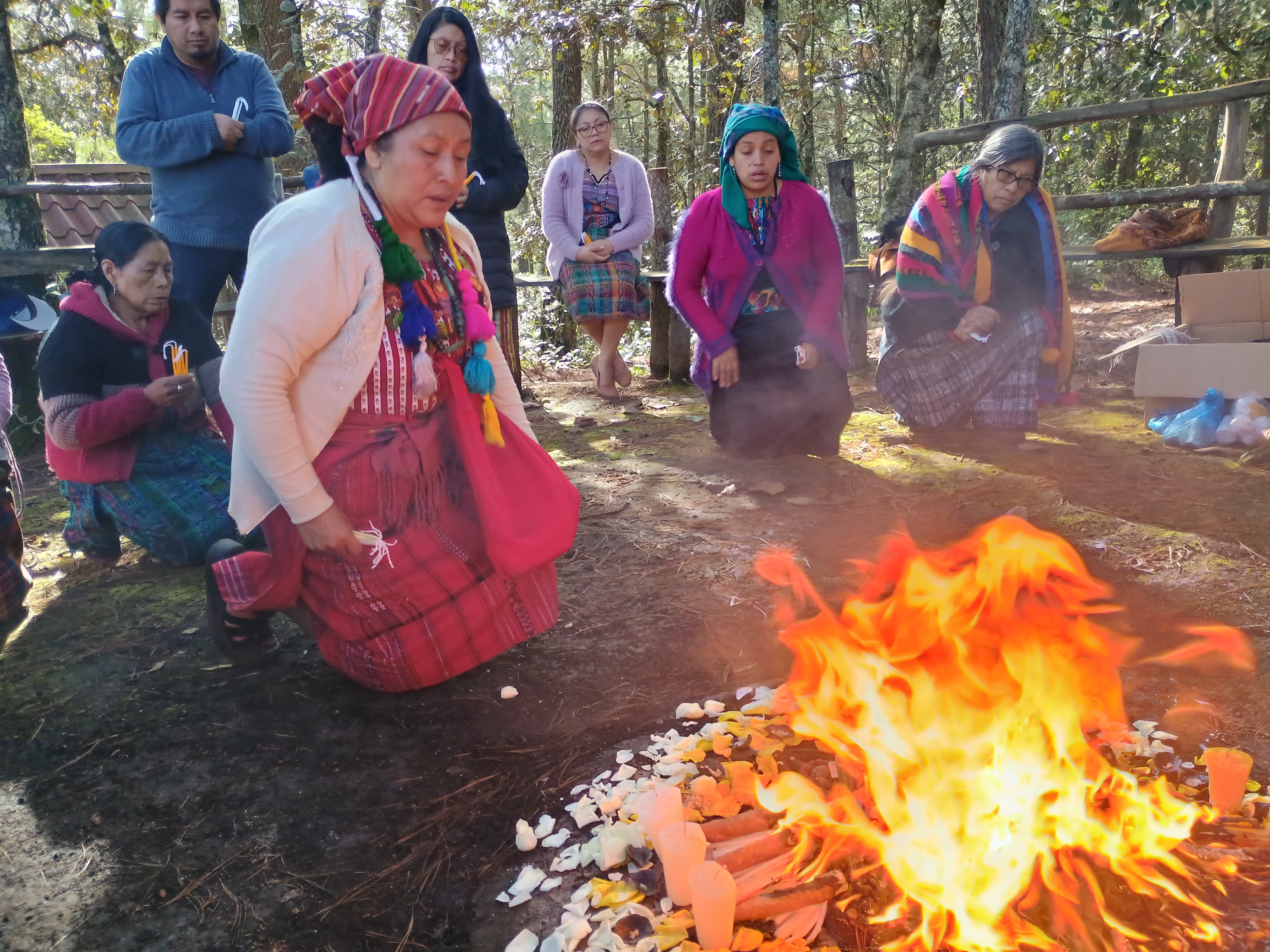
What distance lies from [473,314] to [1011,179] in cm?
342

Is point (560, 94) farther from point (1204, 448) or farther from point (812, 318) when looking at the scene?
point (1204, 448)

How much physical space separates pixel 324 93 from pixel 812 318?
3.03 metres

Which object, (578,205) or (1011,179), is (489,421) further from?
(578,205)

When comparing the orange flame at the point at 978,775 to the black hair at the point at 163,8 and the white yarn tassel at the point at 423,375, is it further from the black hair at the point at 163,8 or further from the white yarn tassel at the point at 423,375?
the black hair at the point at 163,8

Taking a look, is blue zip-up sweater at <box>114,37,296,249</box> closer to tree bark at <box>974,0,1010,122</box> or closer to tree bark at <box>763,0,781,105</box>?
tree bark at <box>763,0,781,105</box>

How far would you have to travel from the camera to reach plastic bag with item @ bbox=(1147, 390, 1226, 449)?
4.60 metres

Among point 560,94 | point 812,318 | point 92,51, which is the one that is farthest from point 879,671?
point 92,51

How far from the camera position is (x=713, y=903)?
5.14 ft

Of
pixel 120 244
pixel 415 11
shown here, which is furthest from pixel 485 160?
pixel 415 11

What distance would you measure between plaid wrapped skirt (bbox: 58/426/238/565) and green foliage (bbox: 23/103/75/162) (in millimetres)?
16800

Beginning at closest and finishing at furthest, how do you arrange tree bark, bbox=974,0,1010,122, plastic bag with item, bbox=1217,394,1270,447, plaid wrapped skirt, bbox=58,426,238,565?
1. plaid wrapped skirt, bbox=58,426,238,565
2. plastic bag with item, bbox=1217,394,1270,447
3. tree bark, bbox=974,0,1010,122

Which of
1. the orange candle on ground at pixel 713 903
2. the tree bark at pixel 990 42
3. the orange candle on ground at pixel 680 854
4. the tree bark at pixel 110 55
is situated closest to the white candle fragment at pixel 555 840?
the orange candle on ground at pixel 680 854

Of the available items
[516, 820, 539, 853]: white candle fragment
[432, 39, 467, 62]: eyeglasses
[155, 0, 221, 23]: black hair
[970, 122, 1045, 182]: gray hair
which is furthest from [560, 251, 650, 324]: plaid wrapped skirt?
[516, 820, 539, 853]: white candle fragment

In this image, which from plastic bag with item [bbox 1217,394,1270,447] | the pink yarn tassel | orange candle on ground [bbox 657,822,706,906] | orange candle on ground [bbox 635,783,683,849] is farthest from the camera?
plastic bag with item [bbox 1217,394,1270,447]
